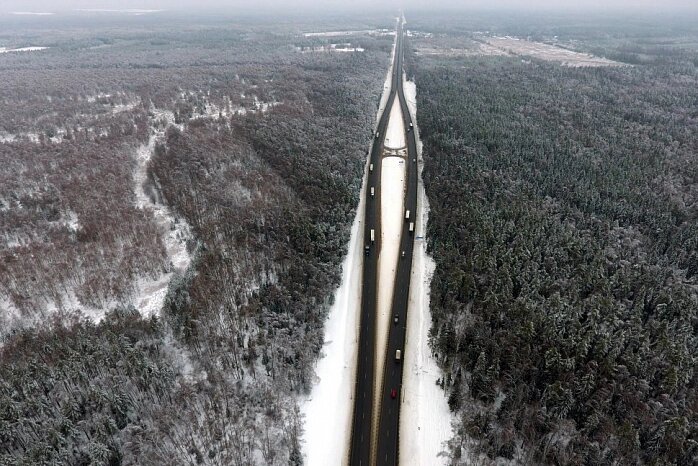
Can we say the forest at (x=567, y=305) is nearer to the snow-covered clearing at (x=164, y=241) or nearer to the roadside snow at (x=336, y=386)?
the roadside snow at (x=336, y=386)

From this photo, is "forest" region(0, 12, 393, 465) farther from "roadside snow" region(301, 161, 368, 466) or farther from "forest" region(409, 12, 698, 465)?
"forest" region(409, 12, 698, 465)

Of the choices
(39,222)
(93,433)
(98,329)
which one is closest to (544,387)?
(93,433)

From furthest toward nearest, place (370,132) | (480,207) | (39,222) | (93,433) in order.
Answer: (370,132) → (480,207) → (39,222) → (93,433)

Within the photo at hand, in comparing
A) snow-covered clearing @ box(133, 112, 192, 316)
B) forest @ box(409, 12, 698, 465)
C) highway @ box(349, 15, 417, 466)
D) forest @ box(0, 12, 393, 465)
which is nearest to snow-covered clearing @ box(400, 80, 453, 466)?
highway @ box(349, 15, 417, 466)

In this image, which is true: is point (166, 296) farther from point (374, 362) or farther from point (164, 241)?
point (374, 362)

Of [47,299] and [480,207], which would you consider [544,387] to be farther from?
[47,299]

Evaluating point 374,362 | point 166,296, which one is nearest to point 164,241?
point 166,296
